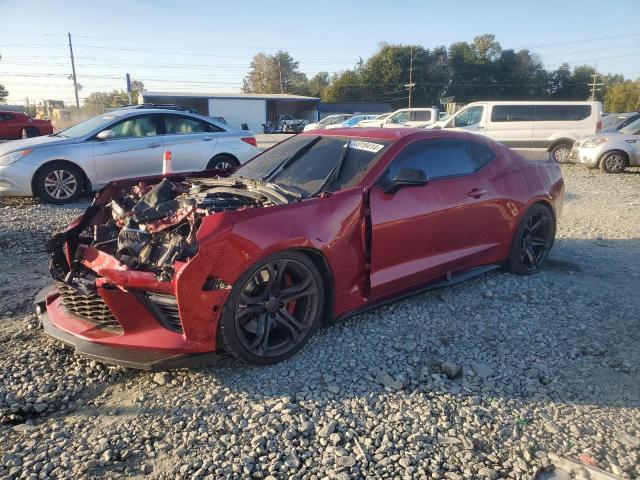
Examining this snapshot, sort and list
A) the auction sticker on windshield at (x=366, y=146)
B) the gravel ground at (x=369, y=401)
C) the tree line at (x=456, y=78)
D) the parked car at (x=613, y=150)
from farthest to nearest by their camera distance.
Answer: the tree line at (x=456, y=78), the parked car at (x=613, y=150), the auction sticker on windshield at (x=366, y=146), the gravel ground at (x=369, y=401)

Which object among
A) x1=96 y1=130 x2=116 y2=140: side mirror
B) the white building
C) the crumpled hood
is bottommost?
the crumpled hood

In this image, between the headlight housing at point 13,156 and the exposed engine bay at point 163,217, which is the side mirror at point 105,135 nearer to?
the headlight housing at point 13,156

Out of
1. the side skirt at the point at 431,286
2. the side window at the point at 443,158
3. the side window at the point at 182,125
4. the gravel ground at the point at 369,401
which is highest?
the side window at the point at 182,125

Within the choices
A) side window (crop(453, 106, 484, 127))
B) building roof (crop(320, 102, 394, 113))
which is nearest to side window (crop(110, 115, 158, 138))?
side window (crop(453, 106, 484, 127))

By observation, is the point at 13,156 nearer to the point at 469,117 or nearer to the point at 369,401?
the point at 369,401

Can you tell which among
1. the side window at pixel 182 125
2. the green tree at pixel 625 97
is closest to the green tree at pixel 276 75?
the green tree at pixel 625 97

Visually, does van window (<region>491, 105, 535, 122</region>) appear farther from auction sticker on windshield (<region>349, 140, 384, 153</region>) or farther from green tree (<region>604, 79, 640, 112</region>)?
green tree (<region>604, 79, 640, 112</region>)

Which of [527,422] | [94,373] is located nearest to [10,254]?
[94,373]

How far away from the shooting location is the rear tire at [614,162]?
13.0m

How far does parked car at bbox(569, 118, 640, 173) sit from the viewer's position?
12789 mm

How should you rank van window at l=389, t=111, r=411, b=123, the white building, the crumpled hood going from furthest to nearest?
the white building, van window at l=389, t=111, r=411, b=123, the crumpled hood

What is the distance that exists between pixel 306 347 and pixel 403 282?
97 cm

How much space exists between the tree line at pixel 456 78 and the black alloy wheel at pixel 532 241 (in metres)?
67.9

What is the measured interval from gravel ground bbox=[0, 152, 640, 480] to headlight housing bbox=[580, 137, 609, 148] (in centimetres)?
1061
